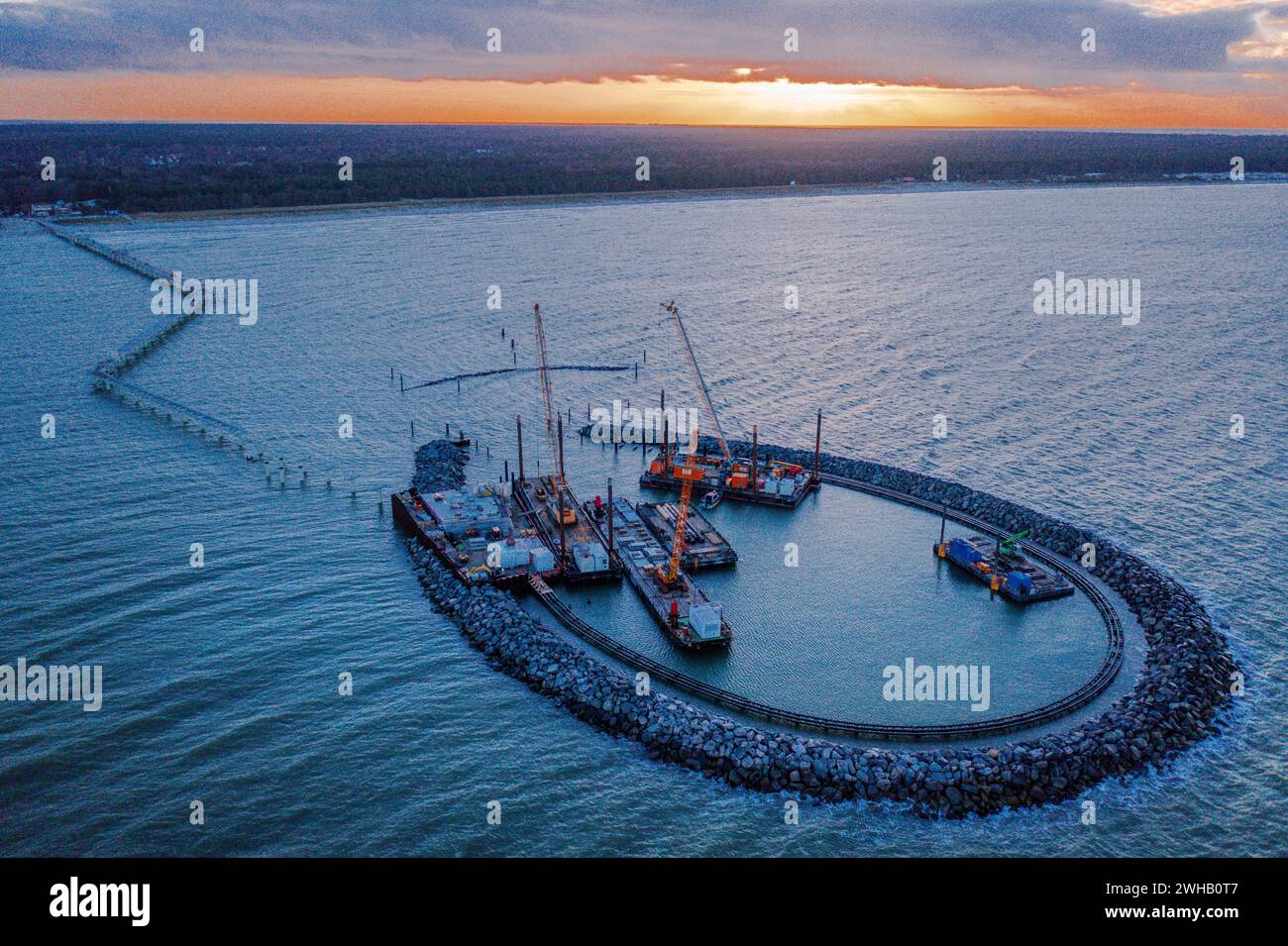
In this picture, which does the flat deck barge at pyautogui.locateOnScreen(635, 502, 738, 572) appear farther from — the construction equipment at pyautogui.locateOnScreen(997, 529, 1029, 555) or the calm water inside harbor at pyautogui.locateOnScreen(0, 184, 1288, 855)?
the construction equipment at pyautogui.locateOnScreen(997, 529, 1029, 555)

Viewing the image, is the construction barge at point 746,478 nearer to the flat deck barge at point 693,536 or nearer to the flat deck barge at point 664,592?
the flat deck barge at point 693,536

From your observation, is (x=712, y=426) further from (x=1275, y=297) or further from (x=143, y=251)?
(x=143, y=251)

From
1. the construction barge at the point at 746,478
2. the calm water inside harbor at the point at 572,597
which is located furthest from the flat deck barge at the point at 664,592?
the construction barge at the point at 746,478

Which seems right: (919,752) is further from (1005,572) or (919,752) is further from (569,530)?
(569,530)

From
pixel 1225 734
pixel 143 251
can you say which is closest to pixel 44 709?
pixel 1225 734

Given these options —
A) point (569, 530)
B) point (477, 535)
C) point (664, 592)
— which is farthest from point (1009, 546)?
point (477, 535)

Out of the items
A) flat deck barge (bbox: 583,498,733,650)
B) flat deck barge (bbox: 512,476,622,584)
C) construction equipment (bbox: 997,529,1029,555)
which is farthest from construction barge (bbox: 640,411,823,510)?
construction equipment (bbox: 997,529,1029,555)
